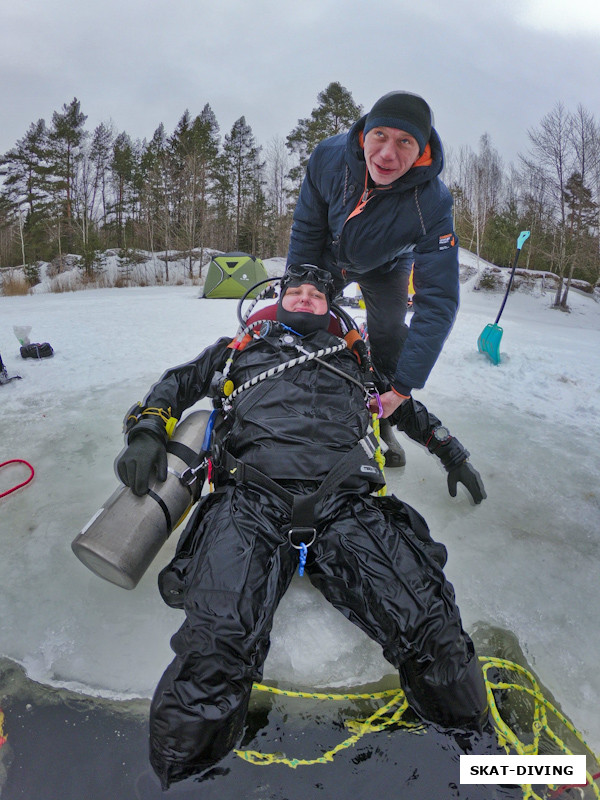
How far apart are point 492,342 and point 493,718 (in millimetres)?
4009

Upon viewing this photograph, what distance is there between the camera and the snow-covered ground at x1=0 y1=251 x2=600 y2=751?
159 cm

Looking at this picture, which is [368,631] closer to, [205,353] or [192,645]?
[192,645]

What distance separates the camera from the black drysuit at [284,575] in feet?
4.09

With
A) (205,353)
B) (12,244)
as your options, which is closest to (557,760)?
(205,353)

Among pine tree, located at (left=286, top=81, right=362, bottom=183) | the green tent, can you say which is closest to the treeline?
pine tree, located at (left=286, top=81, right=362, bottom=183)

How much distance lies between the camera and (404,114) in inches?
71.2

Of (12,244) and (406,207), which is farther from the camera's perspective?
(12,244)

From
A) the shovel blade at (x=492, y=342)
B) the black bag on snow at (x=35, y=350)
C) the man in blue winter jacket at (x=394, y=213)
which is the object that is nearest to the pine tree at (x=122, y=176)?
the black bag on snow at (x=35, y=350)

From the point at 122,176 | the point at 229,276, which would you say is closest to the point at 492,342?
the point at 229,276

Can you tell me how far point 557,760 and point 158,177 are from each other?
2662cm

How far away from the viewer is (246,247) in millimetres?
28688

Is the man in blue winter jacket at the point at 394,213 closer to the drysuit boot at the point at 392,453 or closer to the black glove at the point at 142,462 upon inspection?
the drysuit boot at the point at 392,453

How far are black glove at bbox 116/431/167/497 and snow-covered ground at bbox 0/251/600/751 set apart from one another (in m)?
0.41

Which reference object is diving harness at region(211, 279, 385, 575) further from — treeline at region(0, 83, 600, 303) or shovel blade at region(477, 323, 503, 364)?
treeline at region(0, 83, 600, 303)
